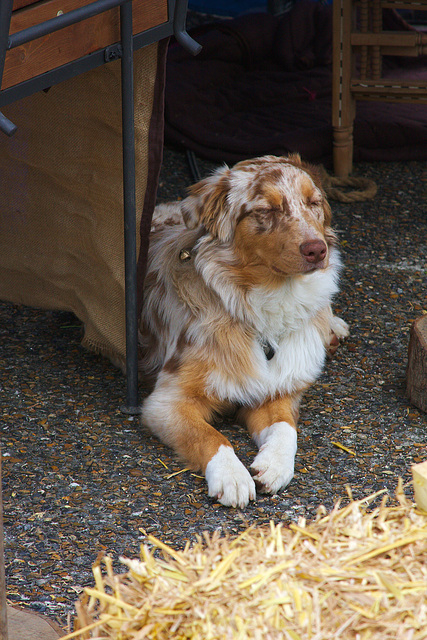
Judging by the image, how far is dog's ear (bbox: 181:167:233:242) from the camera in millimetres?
3139

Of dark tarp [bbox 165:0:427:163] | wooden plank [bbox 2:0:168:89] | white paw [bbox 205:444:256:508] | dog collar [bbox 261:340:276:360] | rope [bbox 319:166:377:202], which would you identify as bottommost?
rope [bbox 319:166:377:202]

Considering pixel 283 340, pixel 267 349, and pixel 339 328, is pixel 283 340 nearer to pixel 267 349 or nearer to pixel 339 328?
pixel 267 349

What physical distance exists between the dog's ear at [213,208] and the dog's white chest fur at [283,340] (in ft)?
0.94

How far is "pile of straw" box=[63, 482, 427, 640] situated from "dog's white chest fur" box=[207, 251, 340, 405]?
1.70 m

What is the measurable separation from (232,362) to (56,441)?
75 centimetres

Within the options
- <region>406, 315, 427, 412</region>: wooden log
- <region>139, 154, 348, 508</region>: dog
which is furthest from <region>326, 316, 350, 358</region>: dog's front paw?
<region>406, 315, 427, 412</region>: wooden log

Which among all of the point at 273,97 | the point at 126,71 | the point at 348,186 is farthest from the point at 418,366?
the point at 273,97

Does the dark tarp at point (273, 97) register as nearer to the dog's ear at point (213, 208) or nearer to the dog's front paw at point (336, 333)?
the dog's front paw at point (336, 333)

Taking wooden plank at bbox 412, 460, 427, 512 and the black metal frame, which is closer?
wooden plank at bbox 412, 460, 427, 512

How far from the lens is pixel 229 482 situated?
266 cm

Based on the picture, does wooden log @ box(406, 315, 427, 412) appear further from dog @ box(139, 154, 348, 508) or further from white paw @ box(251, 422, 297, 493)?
white paw @ box(251, 422, 297, 493)

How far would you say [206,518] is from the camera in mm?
2592

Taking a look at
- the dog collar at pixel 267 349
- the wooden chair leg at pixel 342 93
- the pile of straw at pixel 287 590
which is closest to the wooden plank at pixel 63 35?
the dog collar at pixel 267 349

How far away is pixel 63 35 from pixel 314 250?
3.77ft
